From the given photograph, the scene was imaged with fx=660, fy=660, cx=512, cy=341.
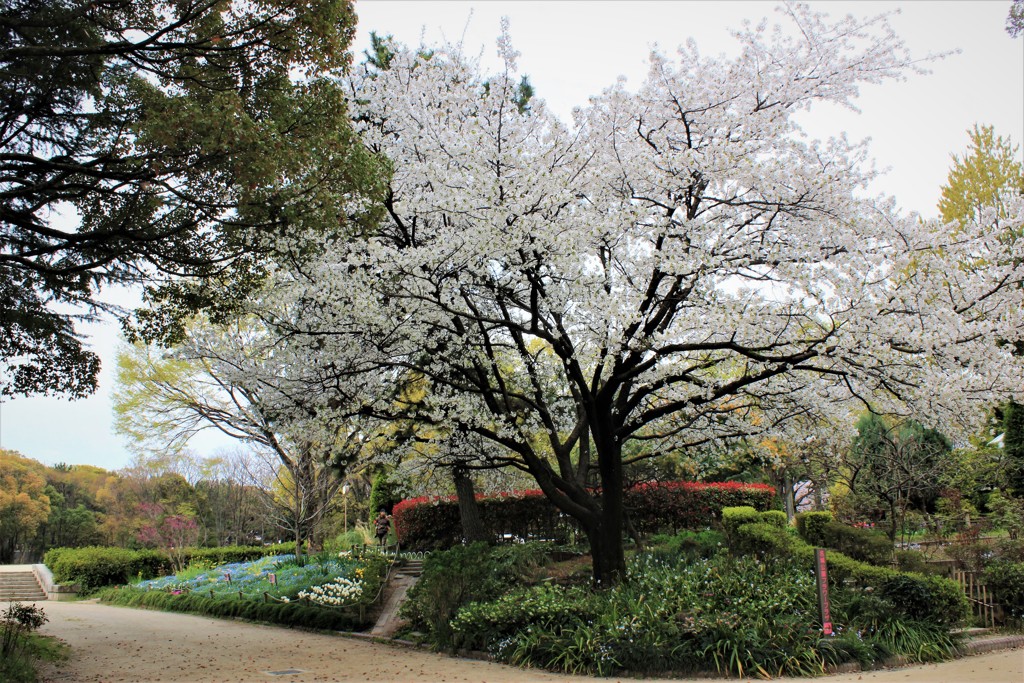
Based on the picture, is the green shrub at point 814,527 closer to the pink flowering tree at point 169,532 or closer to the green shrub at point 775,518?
the green shrub at point 775,518

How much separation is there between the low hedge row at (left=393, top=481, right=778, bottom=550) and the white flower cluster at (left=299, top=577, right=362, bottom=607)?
3.17 metres

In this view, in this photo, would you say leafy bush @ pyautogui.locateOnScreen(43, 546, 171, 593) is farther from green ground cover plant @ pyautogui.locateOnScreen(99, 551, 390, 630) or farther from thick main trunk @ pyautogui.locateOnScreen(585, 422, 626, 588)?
thick main trunk @ pyautogui.locateOnScreen(585, 422, 626, 588)

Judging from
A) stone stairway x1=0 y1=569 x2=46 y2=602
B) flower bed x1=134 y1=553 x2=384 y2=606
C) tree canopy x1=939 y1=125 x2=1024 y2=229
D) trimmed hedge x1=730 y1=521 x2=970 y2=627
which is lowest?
stone stairway x1=0 y1=569 x2=46 y2=602

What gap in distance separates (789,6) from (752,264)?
9.02 feet

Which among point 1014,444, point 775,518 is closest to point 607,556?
point 775,518

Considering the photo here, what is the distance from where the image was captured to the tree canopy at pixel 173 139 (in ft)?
19.2

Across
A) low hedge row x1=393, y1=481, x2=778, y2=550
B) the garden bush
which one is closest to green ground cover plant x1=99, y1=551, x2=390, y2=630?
low hedge row x1=393, y1=481, x2=778, y2=550

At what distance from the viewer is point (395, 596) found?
1152 cm

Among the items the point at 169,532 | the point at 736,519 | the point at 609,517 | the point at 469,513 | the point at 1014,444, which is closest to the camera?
the point at 609,517

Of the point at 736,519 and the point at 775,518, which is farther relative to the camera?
the point at 775,518

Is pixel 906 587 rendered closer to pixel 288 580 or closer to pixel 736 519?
pixel 736 519

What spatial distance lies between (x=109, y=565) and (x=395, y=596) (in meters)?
13.5

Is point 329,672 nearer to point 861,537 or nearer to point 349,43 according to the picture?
point 349,43

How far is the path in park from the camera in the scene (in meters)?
6.48
